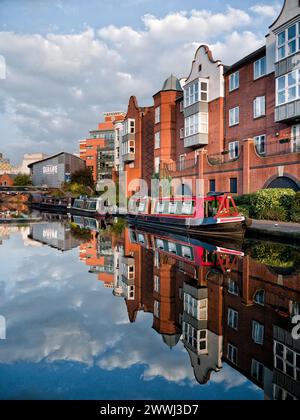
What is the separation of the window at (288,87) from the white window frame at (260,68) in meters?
2.48

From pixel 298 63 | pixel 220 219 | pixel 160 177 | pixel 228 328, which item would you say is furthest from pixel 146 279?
pixel 160 177

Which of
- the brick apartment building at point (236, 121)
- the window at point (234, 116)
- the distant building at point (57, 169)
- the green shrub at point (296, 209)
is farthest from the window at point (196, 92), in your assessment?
the distant building at point (57, 169)

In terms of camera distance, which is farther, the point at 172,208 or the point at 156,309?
the point at 172,208

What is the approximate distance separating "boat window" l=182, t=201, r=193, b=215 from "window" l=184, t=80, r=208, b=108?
11174 millimetres

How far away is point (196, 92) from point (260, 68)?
21.6ft

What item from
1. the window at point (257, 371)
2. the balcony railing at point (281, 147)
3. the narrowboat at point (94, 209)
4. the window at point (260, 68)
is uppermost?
the window at point (260, 68)

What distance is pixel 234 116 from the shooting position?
26312 mm

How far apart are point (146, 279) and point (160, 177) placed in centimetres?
2427

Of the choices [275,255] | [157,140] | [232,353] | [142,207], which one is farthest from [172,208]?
[232,353]

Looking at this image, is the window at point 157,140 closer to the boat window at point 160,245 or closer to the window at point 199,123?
the window at point 199,123

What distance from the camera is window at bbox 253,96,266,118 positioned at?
76.2 ft

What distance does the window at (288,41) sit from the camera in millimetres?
19680

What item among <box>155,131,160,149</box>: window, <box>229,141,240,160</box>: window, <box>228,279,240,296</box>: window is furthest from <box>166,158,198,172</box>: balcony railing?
<box>228,279,240,296</box>: window

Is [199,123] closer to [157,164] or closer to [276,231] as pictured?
[157,164]
